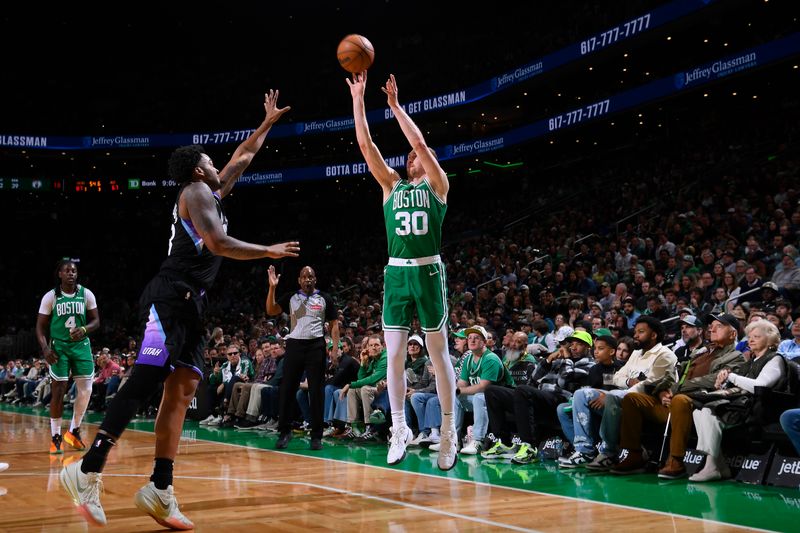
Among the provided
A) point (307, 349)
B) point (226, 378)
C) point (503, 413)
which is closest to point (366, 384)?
point (307, 349)

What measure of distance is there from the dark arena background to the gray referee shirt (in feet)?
4.41

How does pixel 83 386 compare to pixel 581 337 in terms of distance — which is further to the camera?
pixel 83 386

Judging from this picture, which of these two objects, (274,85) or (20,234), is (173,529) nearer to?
(274,85)

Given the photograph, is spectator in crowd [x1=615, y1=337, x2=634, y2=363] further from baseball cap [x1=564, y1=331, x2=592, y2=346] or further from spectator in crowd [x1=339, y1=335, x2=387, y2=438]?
spectator in crowd [x1=339, y1=335, x2=387, y2=438]

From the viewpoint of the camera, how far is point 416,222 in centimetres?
524

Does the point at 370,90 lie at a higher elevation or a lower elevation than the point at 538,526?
higher

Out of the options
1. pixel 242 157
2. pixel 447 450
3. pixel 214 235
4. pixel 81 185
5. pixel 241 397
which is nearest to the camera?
pixel 214 235

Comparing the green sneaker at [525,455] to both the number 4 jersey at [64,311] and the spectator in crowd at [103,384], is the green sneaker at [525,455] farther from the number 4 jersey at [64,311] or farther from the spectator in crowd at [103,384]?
the spectator in crowd at [103,384]

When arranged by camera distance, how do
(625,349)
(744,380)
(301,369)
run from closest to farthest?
(744,380)
(625,349)
(301,369)

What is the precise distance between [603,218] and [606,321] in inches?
303

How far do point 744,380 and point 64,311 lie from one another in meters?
6.74

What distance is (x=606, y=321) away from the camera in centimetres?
1039

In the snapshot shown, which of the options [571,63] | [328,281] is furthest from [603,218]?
[328,281]

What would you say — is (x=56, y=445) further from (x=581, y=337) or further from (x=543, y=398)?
(x=581, y=337)
